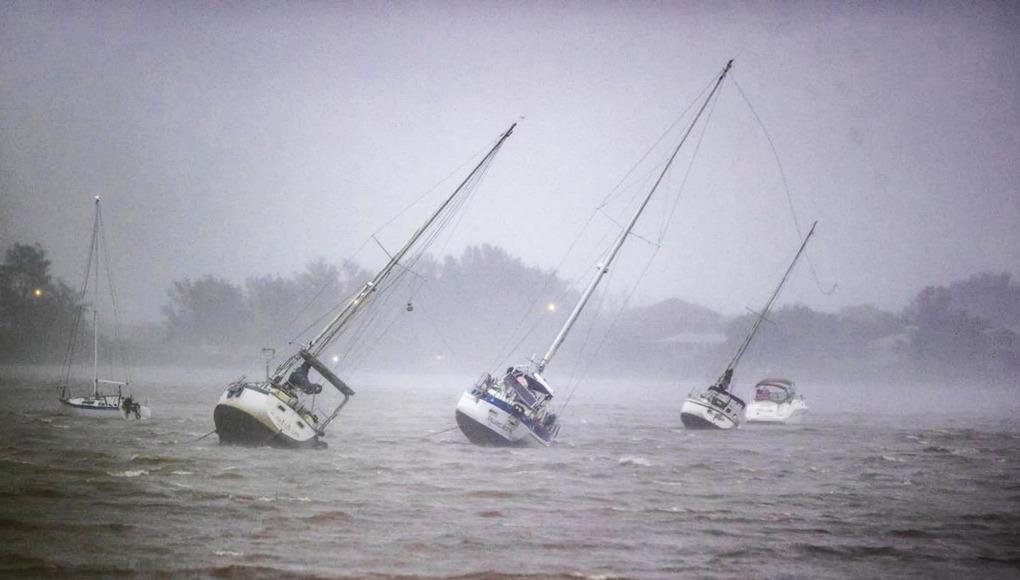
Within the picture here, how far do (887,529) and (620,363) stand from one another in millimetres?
179190

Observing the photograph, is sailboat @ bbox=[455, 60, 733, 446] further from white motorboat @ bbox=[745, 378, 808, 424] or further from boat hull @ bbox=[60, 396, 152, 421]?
white motorboat @ bbox=[745, 378, 808, 424]

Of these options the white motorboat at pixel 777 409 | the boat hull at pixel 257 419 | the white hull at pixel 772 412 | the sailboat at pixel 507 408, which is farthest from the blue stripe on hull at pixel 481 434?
the white hull at pixel 772 412

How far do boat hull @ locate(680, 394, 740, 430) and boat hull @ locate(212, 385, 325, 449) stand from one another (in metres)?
28.8

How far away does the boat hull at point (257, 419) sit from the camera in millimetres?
30203

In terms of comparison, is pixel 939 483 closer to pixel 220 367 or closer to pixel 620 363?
pixel 220 367

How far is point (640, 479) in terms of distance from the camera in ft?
96.5

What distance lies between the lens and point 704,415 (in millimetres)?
51531

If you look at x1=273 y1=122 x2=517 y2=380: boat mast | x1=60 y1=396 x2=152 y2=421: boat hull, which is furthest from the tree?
x1=273 y1=122 x2=517 y2=380: boat mast

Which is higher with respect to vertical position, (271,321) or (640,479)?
(271,321)

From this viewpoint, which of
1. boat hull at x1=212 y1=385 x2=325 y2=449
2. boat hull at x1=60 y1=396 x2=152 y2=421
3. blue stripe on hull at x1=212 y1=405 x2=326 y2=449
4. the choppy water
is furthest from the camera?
boat hull at x1=60 y1=396 x2=152 y2=421

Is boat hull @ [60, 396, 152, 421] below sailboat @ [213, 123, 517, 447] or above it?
below

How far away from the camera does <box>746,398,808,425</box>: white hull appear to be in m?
64.1

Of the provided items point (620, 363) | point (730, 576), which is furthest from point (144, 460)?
point (620, 363)

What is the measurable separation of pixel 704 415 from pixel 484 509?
3287 centimetres
